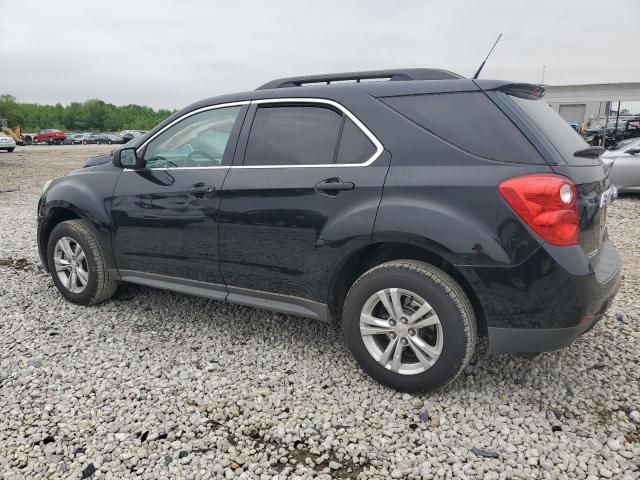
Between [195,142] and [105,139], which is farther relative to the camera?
[105,139]

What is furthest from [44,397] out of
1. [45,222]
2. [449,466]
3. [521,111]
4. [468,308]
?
[521,111]

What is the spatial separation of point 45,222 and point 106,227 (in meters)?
0.85

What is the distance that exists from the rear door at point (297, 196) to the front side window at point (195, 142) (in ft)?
0.68

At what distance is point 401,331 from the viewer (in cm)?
274

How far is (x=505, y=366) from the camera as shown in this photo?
3.12 meters

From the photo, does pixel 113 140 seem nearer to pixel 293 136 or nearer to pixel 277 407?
pixel 293 136

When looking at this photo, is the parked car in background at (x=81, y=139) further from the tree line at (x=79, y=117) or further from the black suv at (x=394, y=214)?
the black suv at (x=394, y=214)

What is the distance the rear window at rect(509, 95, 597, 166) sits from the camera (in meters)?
2.58

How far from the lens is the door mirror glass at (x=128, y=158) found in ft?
12.3

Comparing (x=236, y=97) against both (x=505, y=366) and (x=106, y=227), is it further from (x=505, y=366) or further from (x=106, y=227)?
(x=505, y=366)

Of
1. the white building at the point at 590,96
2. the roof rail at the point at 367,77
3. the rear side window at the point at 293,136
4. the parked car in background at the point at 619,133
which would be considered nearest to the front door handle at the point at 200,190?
the rear side window at the point at 293,136

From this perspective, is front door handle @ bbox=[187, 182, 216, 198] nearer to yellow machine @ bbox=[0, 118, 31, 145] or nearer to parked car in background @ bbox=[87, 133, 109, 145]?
yellow machine @ bbox=[0, 118, 31, 145]

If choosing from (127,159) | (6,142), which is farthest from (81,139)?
(127,159)

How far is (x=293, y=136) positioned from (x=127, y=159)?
4.73 ft
